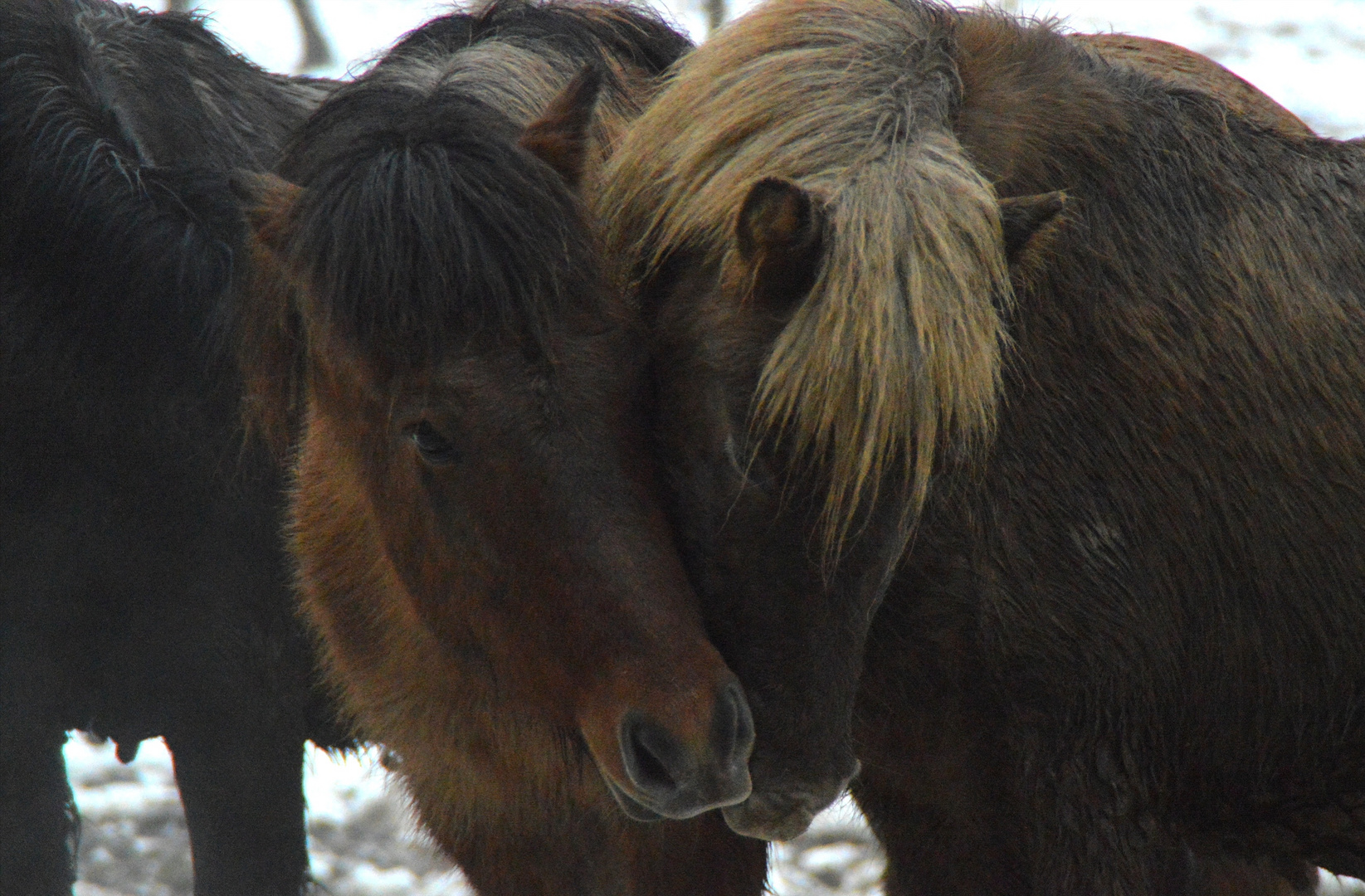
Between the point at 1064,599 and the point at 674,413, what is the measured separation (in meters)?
0.72

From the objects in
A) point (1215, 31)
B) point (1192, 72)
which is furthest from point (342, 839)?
point (1215, 31)

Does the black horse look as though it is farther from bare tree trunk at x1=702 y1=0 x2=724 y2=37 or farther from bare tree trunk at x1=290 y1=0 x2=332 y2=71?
bare tree trunk at x1=290 y1=0 x2=332 y2=71

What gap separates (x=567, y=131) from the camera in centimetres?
230

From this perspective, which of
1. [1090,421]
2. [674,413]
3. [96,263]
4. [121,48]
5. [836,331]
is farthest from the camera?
[121,48]

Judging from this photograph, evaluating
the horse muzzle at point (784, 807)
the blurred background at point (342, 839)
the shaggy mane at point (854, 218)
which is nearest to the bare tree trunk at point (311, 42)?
the blurred background at point (342, 839)

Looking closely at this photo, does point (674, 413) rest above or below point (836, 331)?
below

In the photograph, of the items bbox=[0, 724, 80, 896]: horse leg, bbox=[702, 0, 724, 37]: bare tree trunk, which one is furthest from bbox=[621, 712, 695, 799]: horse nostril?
bbox=[702, 0, 724, 37]: bare tree trunk

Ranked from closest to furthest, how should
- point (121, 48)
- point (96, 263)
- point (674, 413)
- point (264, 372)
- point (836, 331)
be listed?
1. point (836, 331)
2. point (674, 413)
3. point (264, 372)
4. point (96, 263)
5. point (121, 48)

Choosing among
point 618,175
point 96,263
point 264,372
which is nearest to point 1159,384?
point 618,175

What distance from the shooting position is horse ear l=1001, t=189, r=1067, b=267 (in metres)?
2.06

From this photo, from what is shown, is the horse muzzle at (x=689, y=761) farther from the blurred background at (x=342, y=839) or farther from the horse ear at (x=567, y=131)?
the blurred background at (x=342, y=839)

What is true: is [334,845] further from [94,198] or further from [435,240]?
[435,240]

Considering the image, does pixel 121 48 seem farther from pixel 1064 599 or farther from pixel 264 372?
pixel 1064 599

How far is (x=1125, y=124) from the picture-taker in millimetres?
2408
